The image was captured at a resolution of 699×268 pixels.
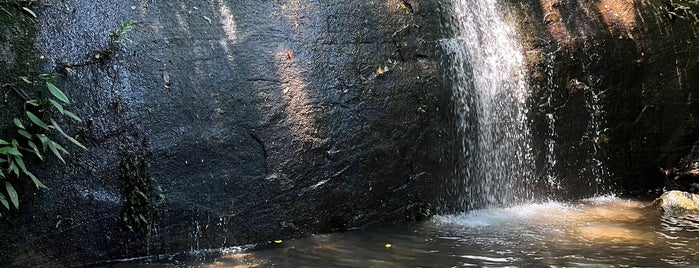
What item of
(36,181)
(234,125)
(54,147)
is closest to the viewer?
(36,181)

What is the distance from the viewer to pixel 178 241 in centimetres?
470

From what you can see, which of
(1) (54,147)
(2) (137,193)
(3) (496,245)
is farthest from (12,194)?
(3) (496,245)

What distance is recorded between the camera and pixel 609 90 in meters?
7.14

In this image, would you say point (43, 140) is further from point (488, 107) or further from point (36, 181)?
point (488, 107)

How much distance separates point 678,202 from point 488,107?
2.38 meters

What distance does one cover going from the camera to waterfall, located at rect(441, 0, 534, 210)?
6.22m

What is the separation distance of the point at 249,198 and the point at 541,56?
3.96 metres

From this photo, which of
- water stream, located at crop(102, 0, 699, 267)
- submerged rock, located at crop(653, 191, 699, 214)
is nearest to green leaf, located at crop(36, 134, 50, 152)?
water stream, located at crop(102, 0, 699, 267)

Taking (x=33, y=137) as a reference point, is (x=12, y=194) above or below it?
below

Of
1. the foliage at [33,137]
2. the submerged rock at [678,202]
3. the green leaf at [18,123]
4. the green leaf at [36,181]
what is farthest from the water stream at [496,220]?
the green leaf at [18,123]

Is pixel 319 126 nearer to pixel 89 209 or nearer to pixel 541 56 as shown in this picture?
pixel 89 209

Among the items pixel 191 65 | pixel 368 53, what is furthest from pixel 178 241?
pixel 368 53

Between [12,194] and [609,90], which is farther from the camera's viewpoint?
[609,90]

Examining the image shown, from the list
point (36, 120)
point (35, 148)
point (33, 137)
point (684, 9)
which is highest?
point (684, 9)
